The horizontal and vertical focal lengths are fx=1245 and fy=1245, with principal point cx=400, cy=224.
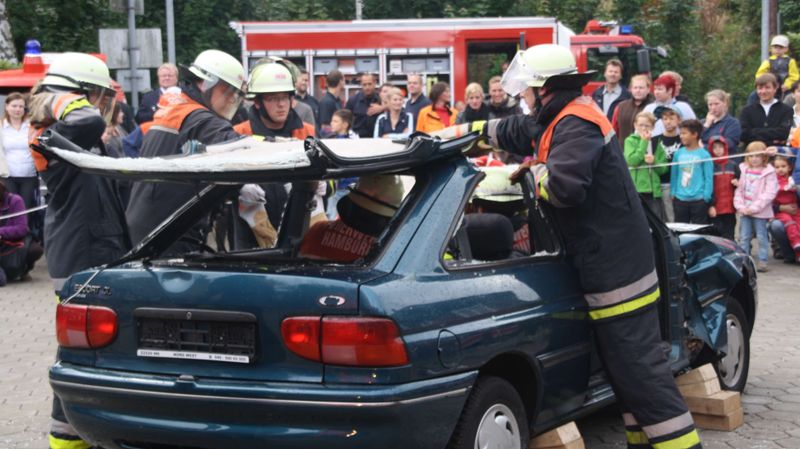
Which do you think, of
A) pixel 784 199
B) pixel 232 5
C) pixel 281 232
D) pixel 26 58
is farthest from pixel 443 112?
pixel 232 5

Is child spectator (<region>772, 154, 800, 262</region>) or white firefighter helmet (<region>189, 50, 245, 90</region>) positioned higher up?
white firefighter helmet (<region>189, 50, 245, 90</region>)

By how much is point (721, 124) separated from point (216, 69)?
9356mm

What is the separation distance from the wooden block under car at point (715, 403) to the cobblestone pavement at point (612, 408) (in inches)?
4.8

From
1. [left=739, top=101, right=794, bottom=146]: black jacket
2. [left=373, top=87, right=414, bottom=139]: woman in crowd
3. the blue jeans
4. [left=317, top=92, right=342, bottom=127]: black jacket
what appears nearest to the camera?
the blue jeans

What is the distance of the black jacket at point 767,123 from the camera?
15109 mm

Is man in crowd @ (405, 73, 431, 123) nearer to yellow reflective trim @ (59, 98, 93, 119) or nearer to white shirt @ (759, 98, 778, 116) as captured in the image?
white shirt @ (759, 98, 778, 116)

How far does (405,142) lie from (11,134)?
10569 mm

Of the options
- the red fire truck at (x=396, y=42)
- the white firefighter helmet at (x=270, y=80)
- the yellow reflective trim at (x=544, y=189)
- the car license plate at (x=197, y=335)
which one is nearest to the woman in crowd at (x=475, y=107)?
→ the red fire truck at (x=396, y=42)

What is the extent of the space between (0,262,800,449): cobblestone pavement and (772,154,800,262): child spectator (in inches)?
53.6

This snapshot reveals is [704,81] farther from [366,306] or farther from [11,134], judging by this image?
[366,306]

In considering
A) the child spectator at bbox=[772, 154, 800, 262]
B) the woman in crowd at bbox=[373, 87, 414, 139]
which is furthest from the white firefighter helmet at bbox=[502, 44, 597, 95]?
the woman in crowd at bbox=[373, 87, 414, 139]

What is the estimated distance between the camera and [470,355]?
4.84 m

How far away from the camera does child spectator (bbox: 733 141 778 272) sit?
1366cm

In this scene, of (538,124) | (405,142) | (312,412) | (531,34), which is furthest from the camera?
(531,34)
